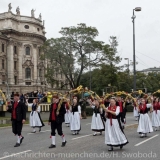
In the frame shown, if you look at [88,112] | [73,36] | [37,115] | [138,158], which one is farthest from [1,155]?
[73,36]

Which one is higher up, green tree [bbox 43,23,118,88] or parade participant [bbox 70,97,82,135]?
green tree [bbox 43,23,118,88]

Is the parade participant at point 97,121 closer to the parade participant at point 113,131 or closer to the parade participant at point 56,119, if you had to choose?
the parade participant at point 56,119

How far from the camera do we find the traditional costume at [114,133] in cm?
1081

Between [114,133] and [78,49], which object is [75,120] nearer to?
[114,133]

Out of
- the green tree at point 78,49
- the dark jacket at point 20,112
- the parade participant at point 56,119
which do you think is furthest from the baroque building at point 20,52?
the parade participant at point 56,119

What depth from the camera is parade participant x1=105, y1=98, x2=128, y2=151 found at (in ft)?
35.5

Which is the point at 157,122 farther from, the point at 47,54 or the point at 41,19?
the point at 41,19

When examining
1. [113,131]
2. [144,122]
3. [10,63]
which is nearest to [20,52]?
[10,63]

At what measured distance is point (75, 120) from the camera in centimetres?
1648

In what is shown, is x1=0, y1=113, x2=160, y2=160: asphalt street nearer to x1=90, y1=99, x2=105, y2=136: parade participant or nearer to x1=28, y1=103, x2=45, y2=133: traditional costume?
x1=90, y1=99, x2=105, y2=136: parade participant

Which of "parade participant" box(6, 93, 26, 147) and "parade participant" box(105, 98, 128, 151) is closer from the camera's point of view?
"parade participant" box(105, 98, 128, 151)

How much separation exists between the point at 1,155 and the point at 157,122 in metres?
10.2

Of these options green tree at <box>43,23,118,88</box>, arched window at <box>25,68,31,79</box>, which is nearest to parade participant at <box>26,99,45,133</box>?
green tree at <box>43,23,118,88</box>

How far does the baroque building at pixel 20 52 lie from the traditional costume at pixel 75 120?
5308cm
